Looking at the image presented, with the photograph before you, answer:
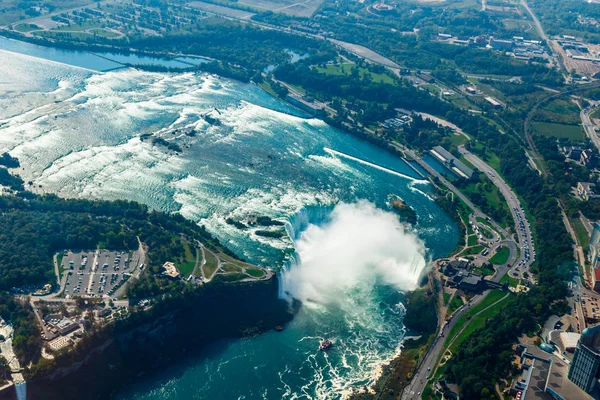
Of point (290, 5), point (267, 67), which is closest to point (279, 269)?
point (267, 67)

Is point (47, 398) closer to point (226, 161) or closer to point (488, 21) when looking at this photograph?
point (226, 161)

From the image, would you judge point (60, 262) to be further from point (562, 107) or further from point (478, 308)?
point (562, 107)

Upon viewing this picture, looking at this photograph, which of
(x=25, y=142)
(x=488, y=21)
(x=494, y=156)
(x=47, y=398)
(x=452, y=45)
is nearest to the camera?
(x=47, y=398)

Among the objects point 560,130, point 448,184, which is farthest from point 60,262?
point 560,130

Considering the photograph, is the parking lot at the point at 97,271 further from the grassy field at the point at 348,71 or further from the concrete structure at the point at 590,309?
the grassy field at the point at 348,71

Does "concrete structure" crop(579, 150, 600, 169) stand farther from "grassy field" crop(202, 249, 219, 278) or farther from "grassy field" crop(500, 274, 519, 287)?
"grassy field" crop(202, 249, 219, 278)

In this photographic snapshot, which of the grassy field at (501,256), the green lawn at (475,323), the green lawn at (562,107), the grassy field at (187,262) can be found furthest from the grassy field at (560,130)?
the grassy field at (187,262)

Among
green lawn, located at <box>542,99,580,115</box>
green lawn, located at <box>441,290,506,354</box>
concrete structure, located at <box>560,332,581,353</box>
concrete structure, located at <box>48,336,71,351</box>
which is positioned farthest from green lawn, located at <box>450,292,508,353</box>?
green lawn, located at <box>542,99,580,115</box>
